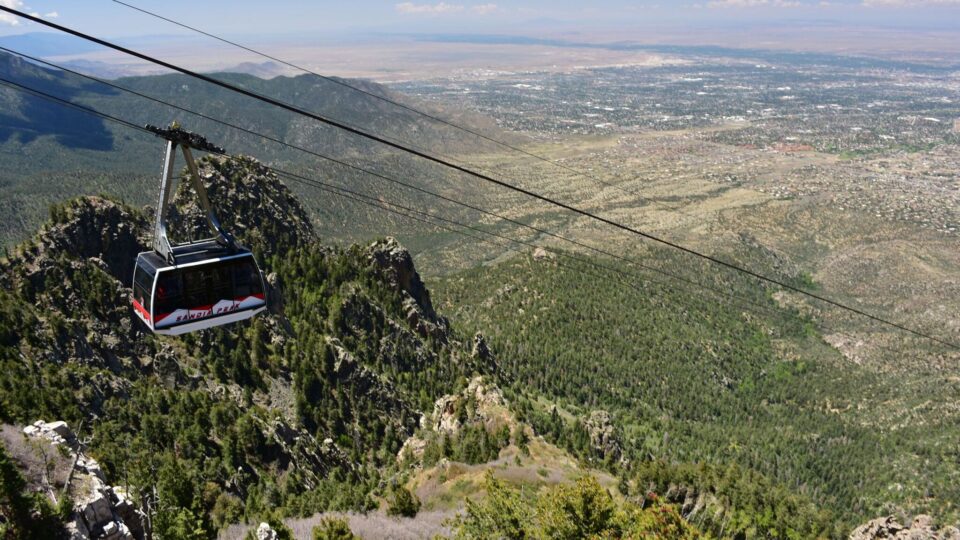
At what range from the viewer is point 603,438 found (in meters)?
79.8

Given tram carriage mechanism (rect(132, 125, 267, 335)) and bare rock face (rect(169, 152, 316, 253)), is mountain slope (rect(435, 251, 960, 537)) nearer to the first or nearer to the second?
bare rock face (rect(169, 152, 316, 253))

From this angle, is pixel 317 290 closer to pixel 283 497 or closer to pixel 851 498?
pixel 283 497

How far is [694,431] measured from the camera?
10881 centimetres

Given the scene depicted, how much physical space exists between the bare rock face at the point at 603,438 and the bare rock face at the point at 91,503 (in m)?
57.4

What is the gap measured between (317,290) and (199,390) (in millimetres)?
26514

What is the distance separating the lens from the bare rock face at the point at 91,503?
102 feet

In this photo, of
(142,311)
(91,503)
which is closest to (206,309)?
(142,311)

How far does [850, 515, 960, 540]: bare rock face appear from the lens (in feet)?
149

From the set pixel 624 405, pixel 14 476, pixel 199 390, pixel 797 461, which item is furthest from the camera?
pixel 624 405

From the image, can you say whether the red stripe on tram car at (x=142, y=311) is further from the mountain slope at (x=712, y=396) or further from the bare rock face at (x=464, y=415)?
the mountain slope at (x=712, y=396)

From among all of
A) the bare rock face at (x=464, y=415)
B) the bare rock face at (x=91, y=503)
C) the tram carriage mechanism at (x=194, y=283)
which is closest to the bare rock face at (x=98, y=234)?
the bare rock face at (x=91, y=503)

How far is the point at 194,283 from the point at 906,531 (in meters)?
58.5

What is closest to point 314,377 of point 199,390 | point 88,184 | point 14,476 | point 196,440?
point 199,390

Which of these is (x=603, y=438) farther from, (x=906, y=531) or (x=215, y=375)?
(x=215, y=375)
